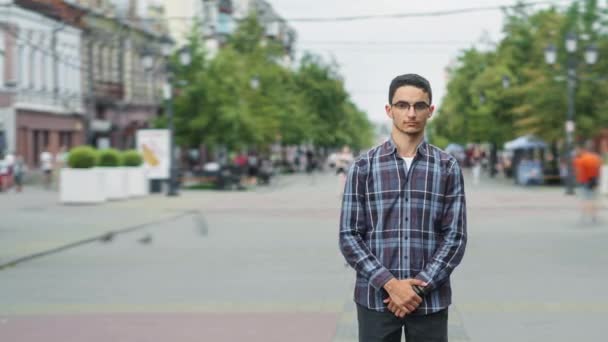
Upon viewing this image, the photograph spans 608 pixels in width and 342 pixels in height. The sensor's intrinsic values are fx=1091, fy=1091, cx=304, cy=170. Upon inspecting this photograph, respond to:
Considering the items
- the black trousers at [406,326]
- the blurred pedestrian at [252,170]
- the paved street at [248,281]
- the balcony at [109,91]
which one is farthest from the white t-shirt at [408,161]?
the balcony at [109,91]

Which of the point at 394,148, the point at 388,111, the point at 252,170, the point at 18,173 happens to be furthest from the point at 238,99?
the point at 394,148

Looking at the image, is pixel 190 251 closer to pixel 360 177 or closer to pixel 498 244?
pixel 498 244

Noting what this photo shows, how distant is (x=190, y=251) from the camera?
16.2 meters

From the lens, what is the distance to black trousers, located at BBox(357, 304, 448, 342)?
13.7ft

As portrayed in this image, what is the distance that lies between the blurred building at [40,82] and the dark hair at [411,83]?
39978 millimetres

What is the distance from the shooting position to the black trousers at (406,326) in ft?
13.7

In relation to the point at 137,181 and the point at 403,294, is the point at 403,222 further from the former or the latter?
the point at 137,181

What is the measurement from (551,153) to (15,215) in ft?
119

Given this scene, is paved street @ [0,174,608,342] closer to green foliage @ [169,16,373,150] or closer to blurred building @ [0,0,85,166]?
green foliage @ [169,16,373,150]

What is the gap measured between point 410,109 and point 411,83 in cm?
11

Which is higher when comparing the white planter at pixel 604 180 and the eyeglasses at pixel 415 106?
the eyeglasses at pixel 415 106

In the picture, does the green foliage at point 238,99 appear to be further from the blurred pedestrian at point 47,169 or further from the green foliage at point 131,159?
the green foliage at point 131,159

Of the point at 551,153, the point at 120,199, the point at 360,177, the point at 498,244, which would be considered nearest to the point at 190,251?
the point at 498,244

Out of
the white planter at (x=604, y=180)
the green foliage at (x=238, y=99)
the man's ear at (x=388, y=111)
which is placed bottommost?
the white planter at (x=604, y=180)
